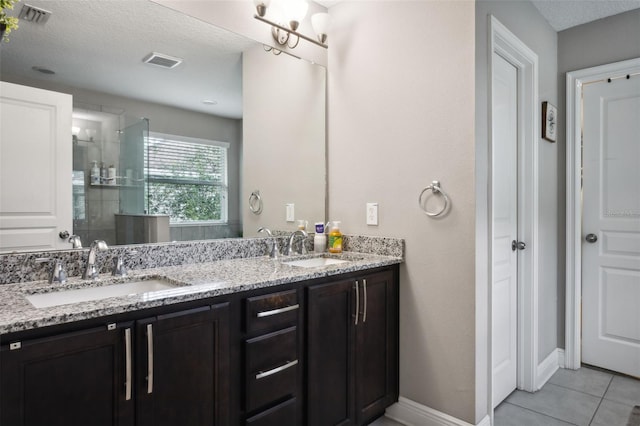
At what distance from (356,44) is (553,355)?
103 inches

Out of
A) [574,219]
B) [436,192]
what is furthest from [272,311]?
[574,219]

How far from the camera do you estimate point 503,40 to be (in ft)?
7.19

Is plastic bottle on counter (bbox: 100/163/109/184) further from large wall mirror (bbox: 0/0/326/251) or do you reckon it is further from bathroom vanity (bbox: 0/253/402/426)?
bathroom vanity (bbox: 0/253/402/426)

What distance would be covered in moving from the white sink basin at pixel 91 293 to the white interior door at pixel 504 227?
1840 mm

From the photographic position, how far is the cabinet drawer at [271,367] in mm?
1497

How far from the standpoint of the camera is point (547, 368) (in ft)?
8.98

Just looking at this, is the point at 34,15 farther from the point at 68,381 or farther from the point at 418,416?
the point at 418,416

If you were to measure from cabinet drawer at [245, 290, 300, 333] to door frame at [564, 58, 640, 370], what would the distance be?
7.65 ft

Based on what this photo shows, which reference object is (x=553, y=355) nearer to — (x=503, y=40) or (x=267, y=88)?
(x=503, y=40)

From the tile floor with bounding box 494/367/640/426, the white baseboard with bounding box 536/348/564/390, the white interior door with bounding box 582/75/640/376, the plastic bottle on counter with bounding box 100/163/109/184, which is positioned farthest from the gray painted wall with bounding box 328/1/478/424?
the white interior door with bounding box 582/75/640/376

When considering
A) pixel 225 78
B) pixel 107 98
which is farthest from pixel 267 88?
pixel 107 98

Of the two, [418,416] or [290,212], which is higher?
[290,212]

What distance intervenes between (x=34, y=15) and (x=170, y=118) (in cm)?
61

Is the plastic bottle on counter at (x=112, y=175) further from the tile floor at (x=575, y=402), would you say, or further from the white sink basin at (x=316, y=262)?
the tile floor at (x=575, y=402)
